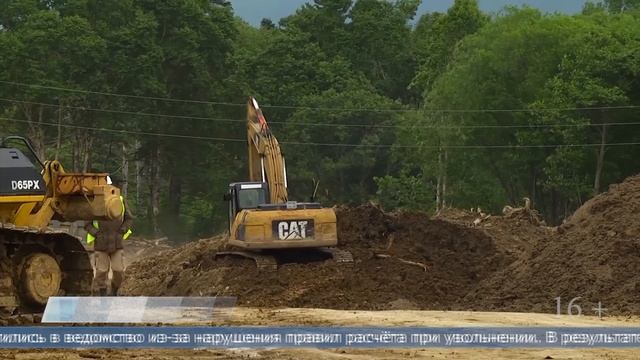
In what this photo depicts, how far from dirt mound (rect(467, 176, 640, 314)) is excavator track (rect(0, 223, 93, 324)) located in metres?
8.92

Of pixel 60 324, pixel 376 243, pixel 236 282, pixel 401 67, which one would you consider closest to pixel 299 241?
pixel 236 282

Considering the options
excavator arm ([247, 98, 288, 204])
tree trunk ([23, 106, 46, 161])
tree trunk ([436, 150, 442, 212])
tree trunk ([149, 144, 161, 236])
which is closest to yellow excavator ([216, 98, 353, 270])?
excavator arm ([247, 98, 288, 204])

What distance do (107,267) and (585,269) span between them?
912 centimetres

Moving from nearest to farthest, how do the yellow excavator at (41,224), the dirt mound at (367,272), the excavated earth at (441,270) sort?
the yellow excavator at (41,224) → the excavated earth at (441,270) → the dirt mound at (367,272)

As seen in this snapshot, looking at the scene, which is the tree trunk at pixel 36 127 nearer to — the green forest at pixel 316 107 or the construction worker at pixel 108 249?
the green forest at pixel 316 107

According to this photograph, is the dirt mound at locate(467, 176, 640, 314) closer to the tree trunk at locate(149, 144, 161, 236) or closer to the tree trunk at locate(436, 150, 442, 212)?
the tree trunk at locate(149, 144, 161, 236)

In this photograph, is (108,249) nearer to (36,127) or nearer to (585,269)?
(585,269)

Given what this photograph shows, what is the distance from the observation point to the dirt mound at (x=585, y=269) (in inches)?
861

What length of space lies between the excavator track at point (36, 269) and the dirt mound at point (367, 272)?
21.3 ft

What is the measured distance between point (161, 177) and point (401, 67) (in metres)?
21.6

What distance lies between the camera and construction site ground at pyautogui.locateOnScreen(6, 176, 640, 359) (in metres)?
20.0

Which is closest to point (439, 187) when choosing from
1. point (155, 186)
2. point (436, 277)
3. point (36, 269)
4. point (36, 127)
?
point (155, 186)

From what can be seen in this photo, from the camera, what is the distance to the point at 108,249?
2089 cm

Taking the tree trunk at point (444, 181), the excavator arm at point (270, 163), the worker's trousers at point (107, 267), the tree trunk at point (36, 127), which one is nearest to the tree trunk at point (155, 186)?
the tree trunk at point (36, 127)
